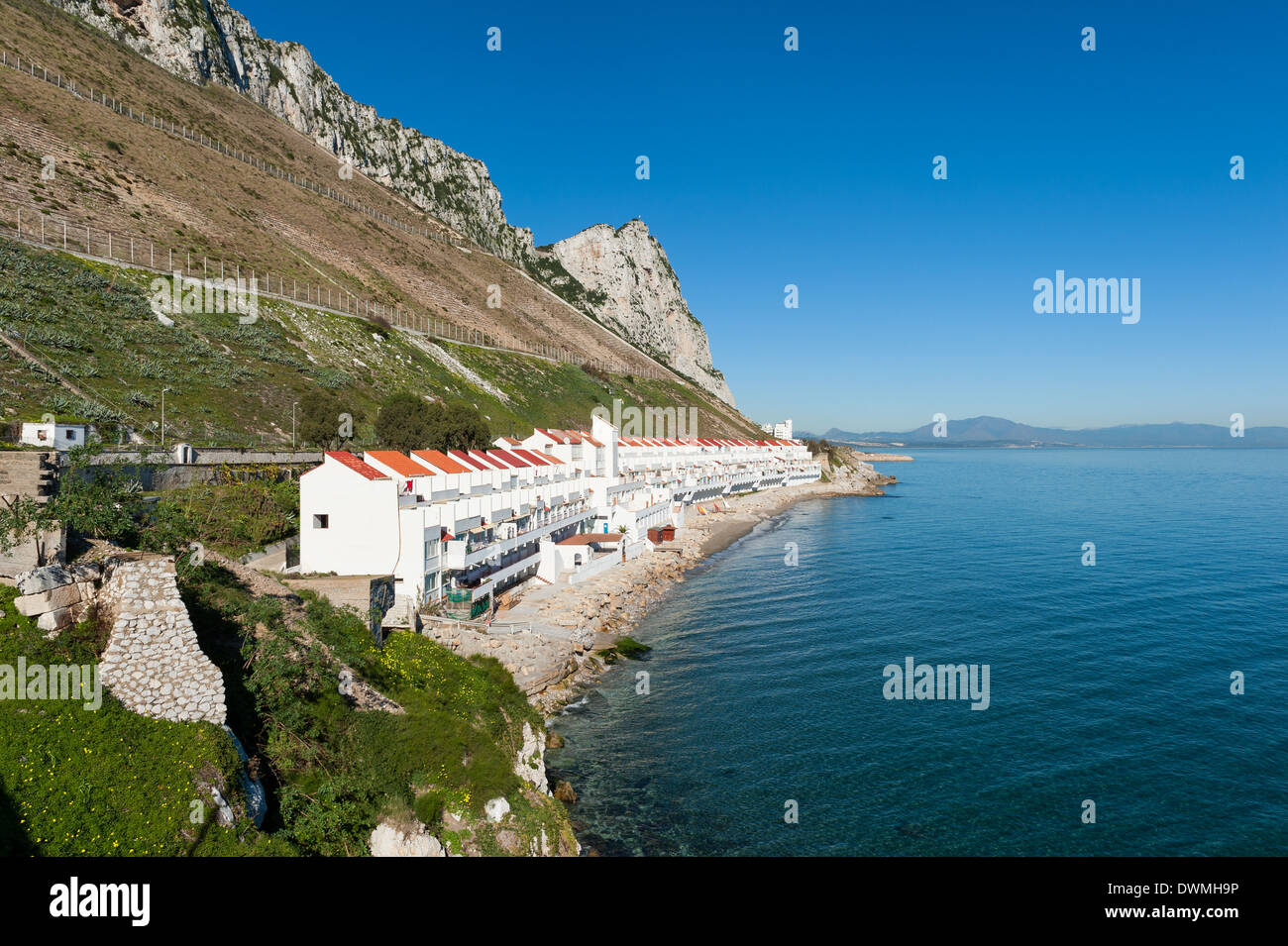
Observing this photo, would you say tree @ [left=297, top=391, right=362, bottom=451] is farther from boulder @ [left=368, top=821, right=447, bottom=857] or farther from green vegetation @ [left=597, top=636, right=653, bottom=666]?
boulder @ [left=368, top=821, right=447, bottom=857]

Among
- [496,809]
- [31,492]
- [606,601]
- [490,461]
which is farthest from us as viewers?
[490,461]

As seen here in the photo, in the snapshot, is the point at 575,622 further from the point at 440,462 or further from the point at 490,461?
the point at 490,461

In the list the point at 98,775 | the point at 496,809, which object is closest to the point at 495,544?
the point at 496,809

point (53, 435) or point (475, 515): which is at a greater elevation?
point (53, 435)

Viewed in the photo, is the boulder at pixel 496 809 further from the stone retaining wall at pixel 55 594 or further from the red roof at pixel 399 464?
the red roof at pixel 399 464

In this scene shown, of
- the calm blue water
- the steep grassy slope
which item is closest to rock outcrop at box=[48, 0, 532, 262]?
the steep grassy slope
